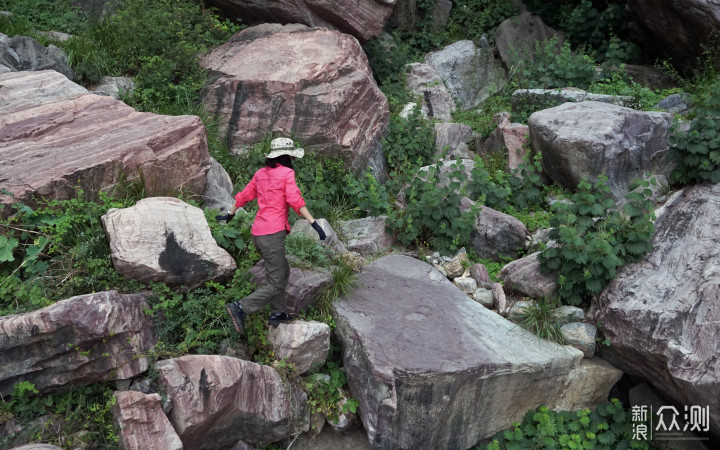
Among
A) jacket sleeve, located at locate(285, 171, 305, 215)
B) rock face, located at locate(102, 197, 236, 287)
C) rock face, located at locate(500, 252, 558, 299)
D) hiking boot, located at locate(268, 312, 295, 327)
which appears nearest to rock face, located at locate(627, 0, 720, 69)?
rock face, located at locate(500, 252, 558, 299)

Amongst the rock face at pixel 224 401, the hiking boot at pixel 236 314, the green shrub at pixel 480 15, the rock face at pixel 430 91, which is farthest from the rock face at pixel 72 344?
the green shrub at pixel 480 15

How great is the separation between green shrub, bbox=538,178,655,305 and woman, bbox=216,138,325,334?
8.37 feet

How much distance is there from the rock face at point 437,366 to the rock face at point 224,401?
742 mm

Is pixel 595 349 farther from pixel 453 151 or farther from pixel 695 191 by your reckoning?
pixel 453 151

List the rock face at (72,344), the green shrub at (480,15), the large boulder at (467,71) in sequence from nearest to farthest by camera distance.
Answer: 1. the rock face at (72,344)
2. the large boulder at (467,71)
3. the green shrub at (480,15)

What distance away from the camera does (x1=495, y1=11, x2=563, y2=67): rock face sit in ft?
34.6

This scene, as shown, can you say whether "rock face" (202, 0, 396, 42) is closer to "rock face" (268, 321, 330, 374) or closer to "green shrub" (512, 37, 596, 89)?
"green shrub" (512, 37, 596, 89)

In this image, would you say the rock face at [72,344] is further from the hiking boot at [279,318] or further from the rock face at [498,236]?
the rock face at [498,236]

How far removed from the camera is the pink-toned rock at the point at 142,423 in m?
3.73

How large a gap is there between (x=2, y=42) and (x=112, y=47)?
4.30ft

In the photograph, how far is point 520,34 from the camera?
1071cm

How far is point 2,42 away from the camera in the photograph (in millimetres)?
6930

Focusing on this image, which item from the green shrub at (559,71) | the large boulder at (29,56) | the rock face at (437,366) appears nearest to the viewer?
the rock face at (437,366)

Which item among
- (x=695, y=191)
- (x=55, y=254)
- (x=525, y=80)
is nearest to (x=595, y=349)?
(x=695, y=191)
